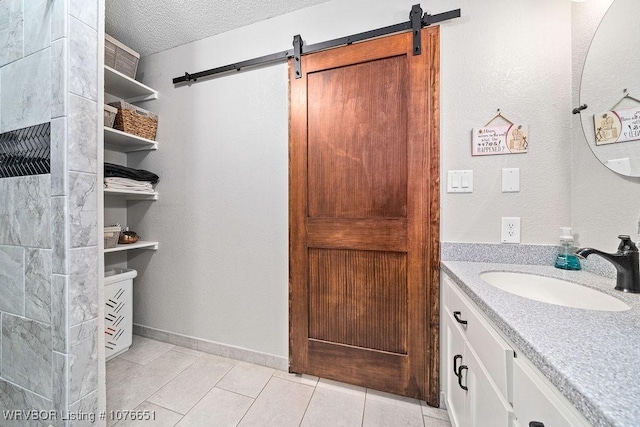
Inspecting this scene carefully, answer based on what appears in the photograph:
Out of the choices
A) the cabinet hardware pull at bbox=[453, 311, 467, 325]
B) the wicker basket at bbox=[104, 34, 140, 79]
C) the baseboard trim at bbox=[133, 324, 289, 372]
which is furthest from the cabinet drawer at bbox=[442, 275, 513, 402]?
the wicker basket at bbox=[104, 34, 140, 79]

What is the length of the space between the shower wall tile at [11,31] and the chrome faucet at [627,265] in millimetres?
2587

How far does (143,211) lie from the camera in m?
2.06

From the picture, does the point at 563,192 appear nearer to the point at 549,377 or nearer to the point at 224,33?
the point at 549,377

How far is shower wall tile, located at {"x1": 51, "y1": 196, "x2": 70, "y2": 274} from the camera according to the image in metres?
0.95

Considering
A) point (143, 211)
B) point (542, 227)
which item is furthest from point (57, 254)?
point (542, 227)

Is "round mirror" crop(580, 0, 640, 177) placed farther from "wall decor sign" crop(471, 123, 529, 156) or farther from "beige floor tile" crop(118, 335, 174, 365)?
"beige floor tile" crop(118, 335, 174, 365)

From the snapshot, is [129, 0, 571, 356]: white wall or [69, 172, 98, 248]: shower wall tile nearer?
[69, 172, 98, 248]: shower wall tile

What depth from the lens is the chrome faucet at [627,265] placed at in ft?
2.69

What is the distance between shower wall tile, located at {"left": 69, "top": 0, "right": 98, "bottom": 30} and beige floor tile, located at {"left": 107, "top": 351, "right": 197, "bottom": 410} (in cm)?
191

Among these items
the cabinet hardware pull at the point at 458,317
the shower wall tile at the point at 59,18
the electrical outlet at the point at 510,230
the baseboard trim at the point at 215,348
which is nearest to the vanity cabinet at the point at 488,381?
the cabinet hardware pull at the point at 458,317

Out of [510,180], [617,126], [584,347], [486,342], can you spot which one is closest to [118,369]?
[486,342]

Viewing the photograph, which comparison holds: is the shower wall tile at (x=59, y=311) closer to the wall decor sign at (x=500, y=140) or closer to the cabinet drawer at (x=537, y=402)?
the cabinet drawer at (x=537, y=402)

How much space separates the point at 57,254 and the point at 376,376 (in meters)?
1.68

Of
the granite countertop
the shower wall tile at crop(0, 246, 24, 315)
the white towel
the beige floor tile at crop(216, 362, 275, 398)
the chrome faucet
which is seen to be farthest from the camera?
the white towel
